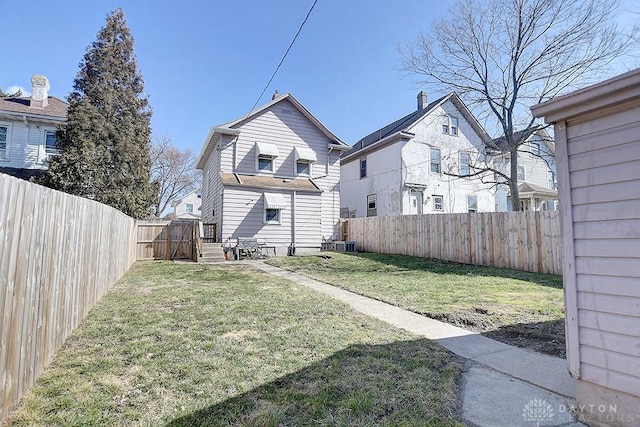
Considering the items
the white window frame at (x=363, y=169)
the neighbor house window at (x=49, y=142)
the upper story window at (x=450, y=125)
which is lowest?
the white window frame at (x=363, y=169)

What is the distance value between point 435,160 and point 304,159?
8255mm

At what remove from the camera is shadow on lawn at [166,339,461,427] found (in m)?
2.26

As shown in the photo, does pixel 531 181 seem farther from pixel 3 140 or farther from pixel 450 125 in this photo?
pixel 3 140

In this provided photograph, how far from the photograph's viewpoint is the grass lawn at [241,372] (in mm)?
2307

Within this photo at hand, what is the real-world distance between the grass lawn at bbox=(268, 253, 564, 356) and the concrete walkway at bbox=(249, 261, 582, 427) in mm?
415

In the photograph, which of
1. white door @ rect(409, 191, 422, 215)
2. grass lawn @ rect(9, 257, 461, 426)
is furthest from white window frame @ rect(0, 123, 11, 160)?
white door @ rect(409, 191, 422, 215)

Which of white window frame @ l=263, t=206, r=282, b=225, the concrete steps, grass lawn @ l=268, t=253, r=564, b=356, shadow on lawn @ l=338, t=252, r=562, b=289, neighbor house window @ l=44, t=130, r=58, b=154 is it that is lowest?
grass lawn @ l=268, t=253, r=564, b=356

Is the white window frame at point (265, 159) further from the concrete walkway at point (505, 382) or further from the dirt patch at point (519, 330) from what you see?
the concrete walkway at point (505, 382)

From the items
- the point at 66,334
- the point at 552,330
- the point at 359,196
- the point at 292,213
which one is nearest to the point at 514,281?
the point at 552,330

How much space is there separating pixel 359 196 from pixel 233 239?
31.2 feet

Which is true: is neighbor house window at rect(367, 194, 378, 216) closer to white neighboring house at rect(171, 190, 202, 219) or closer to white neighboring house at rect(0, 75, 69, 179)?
white neighboring house at rect(0, 75, 69, 179)

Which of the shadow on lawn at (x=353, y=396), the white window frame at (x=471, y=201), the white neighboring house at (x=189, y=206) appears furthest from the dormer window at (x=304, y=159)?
the white neighboring house at (x=189, y=206)

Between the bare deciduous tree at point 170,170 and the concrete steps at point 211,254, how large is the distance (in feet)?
69.6

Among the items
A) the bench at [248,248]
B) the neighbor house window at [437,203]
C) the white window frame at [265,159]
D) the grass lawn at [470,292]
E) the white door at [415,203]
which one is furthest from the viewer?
the neighbor house window at [437,203]
